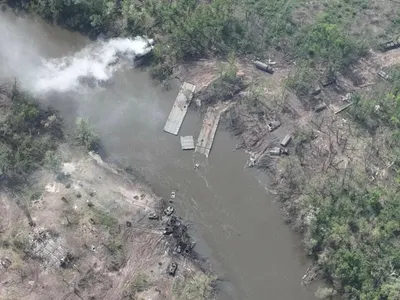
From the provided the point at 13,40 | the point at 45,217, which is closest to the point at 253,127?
the point at 45,217

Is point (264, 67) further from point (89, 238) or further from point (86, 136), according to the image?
point (89, 238)

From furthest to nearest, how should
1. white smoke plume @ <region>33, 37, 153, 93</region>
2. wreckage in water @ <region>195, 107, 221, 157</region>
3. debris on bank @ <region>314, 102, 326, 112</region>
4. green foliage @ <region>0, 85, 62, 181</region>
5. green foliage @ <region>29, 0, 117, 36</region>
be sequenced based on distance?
green foliage @ <region>29, 0, 117, 36</region>
white smoke plume @ <region>33, 37, 153, 93</region>
debris on bank @ <region>314, 102, 326, 112</region>
wreckage in water @ <region>195, 107, 221, 157</region>
green foliage @ <region>0, 85, 62, 181</region>

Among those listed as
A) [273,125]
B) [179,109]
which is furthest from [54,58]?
[273,125]

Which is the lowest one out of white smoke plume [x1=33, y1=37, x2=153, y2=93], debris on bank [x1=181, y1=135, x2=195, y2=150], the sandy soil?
the sandy soil

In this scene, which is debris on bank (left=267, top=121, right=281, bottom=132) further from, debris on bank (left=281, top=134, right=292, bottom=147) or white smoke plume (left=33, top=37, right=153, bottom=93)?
white smoke plume (left=33, top=37, right=153, bottom=93)

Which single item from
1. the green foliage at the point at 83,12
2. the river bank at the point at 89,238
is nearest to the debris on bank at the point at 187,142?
the river bank at the point at 89,238

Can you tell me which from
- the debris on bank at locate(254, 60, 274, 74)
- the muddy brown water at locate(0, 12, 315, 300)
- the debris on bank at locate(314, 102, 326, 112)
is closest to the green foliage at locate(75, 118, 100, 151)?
the muddy brown water at locate(0, 12, 315, 300)

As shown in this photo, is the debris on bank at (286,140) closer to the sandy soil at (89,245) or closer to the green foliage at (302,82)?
the green foliage at (302,82)
